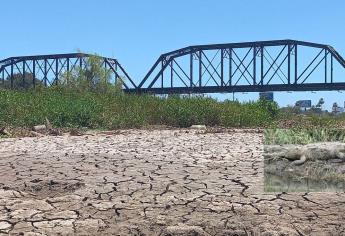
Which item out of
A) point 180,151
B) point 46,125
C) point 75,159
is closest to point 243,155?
point 180,151

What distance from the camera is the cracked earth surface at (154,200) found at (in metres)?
4.50

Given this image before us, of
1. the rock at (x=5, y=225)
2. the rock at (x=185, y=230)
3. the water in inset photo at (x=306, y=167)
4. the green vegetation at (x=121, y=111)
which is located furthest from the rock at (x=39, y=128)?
the rock at (x=185, y=230)

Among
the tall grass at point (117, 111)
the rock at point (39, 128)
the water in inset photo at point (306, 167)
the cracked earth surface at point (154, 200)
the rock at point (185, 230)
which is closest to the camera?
the rock at point (185, 230)

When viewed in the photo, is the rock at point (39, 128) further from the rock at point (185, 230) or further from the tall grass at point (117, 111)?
the rock at point (185, 230)

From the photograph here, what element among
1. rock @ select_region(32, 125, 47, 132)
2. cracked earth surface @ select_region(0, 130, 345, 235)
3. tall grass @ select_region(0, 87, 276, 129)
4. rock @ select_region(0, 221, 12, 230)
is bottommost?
rock @ select_region(0, 221, 12, 230)

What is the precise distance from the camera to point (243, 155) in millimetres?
8414

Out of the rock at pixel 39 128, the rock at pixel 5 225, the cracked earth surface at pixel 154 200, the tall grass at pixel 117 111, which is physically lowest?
the rock at pixel 5 225

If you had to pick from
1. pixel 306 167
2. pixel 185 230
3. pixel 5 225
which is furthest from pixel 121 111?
pixel 185 230

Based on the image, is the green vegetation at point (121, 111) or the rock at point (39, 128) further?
the green vegetation at point (121, 111)

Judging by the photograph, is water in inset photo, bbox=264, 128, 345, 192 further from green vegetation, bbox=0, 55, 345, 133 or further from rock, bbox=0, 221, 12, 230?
green vegetation, bbox=0, 55, 345, 133

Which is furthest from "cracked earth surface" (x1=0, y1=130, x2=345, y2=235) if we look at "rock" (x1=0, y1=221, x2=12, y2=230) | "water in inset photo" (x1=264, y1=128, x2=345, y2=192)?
"water in inset photo" (x1=264, y1=128, x2=345, y2=192)

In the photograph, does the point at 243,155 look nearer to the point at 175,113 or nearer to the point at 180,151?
the point at 180,151

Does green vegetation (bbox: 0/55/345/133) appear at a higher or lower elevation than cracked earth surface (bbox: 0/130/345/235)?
higher

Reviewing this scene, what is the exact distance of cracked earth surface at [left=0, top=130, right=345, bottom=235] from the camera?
14.8 feet
